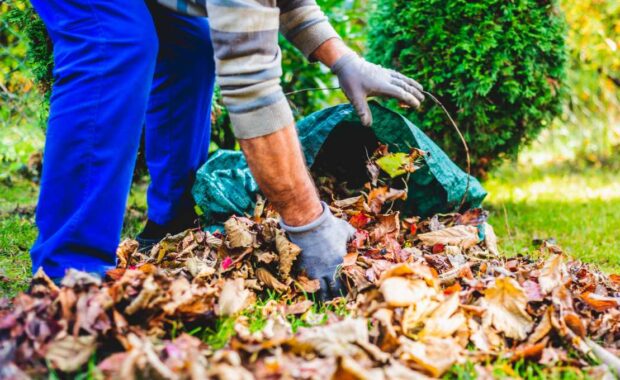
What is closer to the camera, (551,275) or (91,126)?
(91,126)

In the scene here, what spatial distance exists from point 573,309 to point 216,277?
988mm

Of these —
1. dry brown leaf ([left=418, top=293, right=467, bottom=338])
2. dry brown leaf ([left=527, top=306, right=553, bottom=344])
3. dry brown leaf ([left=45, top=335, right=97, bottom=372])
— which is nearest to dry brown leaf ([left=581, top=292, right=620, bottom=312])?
dry brown leaf ([left=527, top=306, right=553, bottom=344])

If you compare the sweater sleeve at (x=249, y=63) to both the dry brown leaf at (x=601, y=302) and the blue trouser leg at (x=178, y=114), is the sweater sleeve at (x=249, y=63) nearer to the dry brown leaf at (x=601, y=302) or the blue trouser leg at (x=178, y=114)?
the blue trouser leg at (x=178, y=114)

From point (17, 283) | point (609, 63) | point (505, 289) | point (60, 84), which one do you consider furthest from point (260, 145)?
point (609, 63)

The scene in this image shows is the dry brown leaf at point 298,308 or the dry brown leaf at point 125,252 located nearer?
the dry brown leaf at point 298,308

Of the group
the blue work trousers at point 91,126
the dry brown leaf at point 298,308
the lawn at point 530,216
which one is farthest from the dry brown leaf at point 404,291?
the lawn at point 530,216

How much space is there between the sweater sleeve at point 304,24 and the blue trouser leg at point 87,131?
54 centimetres

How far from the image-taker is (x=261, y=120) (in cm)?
156

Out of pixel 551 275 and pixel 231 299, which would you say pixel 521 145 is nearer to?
pixel 551 275

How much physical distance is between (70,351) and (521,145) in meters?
2.78

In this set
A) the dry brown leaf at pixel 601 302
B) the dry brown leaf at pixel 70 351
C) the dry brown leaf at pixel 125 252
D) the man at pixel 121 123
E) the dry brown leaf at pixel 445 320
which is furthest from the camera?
the dry brown leaf at pixel 125 252

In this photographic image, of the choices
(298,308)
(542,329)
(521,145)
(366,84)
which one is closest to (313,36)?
(366,84)

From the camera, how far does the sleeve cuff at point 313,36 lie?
6.54 feet

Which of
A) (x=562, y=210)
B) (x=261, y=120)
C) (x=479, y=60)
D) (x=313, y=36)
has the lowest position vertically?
(x=562, y=210)
